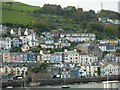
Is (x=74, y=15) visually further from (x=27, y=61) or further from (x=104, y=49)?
(x=27, y=61)

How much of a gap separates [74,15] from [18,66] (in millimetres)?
25178

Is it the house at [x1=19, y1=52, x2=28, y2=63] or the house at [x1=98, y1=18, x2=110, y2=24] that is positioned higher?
the house at [x1=98, y1=18, x2=110, y2=24]

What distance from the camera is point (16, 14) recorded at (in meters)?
50.7

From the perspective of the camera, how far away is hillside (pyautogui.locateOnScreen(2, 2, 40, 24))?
46.9 metres

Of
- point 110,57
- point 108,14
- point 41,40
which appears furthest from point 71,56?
point 108,14

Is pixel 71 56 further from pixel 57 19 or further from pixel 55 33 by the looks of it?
pixel 57 19

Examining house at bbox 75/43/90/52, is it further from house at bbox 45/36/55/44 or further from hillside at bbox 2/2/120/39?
hillside at bbox 2/2/120/39

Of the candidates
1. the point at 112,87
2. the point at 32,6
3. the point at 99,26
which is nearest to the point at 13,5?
the point at 32,6

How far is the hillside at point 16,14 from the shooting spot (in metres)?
46.9

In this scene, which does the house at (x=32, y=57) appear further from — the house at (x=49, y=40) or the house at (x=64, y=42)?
the house at (x=49, y=40)

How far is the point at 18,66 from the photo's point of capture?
1131 inches

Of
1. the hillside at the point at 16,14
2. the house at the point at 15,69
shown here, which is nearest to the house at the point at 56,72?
the house at the point at 15,69

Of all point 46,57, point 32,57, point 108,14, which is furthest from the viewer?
point 108,14

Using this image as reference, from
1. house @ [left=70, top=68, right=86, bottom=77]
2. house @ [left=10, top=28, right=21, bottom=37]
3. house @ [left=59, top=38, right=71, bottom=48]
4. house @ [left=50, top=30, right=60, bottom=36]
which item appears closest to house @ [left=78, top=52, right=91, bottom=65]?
house @ [left=70, top=68, right=86, bottom=77]
